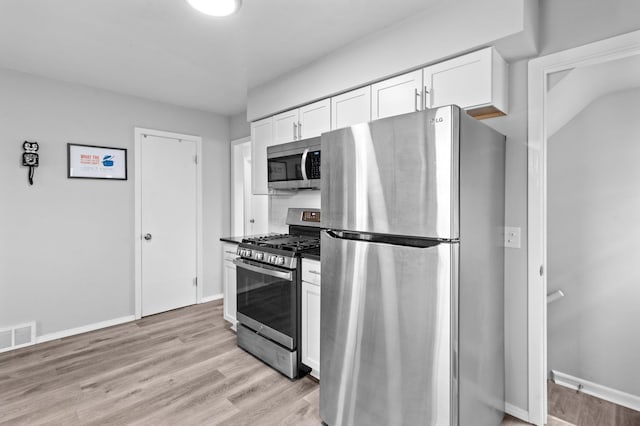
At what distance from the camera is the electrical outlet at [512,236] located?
2.04 meters

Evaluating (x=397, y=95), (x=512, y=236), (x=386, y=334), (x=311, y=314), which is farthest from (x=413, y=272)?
(x=397, y=95)

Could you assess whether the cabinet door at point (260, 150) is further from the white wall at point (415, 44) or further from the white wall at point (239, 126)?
the white wall at point (239, 126)

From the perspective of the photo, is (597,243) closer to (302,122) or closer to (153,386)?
(302,122)

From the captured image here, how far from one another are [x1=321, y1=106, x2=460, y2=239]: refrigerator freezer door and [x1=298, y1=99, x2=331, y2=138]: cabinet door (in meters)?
0.86

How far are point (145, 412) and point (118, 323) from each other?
191 centimetres

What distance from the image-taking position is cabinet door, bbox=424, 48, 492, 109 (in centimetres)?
185

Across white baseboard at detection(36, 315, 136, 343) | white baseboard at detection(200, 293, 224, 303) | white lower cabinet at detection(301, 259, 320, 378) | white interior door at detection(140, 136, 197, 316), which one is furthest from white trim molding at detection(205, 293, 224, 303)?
white lower cabinet at detection(301, 259, 320, 378)

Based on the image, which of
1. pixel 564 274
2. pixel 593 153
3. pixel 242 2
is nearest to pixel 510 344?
pixel 564 274

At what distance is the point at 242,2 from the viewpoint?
1.97 metres

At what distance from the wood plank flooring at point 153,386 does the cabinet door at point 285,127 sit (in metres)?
1.99

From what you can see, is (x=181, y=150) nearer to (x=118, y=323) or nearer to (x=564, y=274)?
(x=118, y=323)

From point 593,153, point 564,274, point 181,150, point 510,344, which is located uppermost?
point 181,150

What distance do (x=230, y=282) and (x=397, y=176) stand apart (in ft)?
7.72

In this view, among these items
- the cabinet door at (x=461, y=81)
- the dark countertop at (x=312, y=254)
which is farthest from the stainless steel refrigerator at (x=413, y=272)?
the dark countertop at (x=312, y=254)
